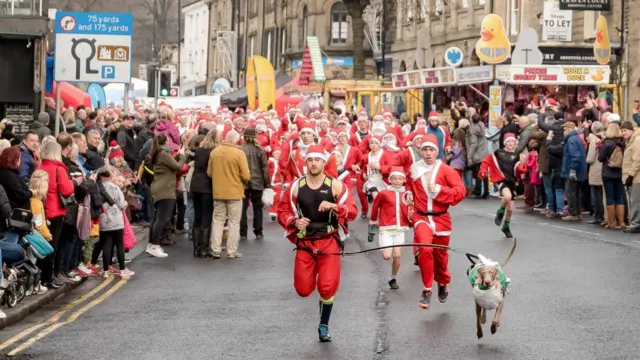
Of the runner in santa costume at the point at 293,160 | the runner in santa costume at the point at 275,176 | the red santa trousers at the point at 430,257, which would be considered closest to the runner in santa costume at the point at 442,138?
the runner in santa costume at the point at 275,176

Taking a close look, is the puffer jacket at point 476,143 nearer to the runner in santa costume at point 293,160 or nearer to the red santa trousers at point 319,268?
the runner in santa costume at point 293,160

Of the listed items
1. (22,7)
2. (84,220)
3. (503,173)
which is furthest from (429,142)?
(22,7)

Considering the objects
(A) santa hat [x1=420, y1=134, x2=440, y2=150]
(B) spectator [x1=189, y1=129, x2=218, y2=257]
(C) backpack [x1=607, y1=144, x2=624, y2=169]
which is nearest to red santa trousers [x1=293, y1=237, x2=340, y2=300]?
(A) santa hat [x1=420, y1=134, x2=440, y2=150]

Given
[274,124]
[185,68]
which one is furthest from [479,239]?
[185,68]

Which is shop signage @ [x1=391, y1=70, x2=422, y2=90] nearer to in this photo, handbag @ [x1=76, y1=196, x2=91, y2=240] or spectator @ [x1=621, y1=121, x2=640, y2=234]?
spectator @ [x1=621, y1=121, x2=640, y2=234]

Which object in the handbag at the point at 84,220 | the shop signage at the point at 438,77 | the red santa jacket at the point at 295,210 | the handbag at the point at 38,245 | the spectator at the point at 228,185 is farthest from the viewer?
the shop signage at the point at 438,77

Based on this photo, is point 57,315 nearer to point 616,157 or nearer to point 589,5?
point 616,157

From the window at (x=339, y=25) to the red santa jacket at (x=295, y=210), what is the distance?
68.4 m

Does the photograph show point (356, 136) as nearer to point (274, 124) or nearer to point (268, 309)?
→ point (274, 124)

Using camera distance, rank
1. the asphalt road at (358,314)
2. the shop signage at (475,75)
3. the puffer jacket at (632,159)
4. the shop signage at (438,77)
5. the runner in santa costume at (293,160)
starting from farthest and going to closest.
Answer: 1. the shop signage at (438,77)
2. the shop signage at (475,75)
3. the puffer jacket at (632,159)
4. the runner in santa costume at (293,160)
5. the asphalt road at (358,314)

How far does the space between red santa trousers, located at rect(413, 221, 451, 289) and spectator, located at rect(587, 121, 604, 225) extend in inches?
415

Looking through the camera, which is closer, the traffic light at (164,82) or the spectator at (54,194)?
the spectator at (54,194)

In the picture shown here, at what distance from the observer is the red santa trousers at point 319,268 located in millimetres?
11750

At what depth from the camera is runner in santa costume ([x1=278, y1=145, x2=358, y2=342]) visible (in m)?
11.8
